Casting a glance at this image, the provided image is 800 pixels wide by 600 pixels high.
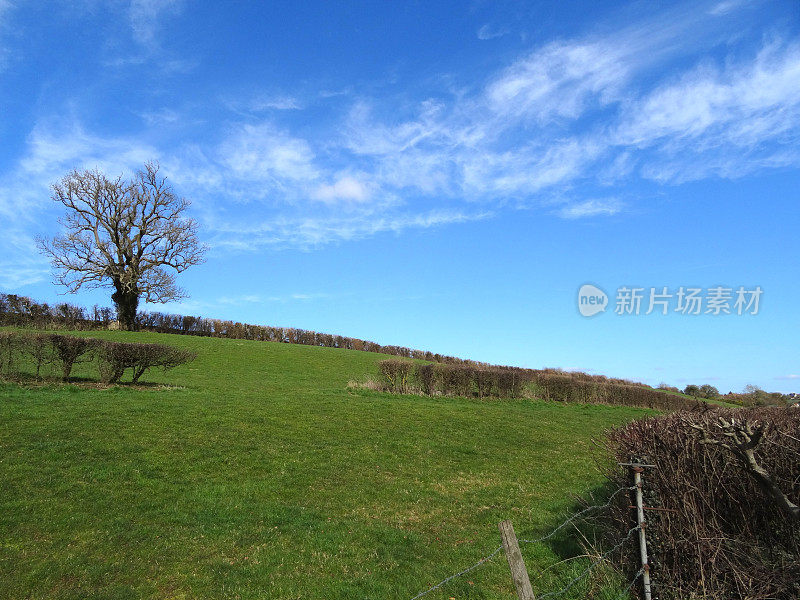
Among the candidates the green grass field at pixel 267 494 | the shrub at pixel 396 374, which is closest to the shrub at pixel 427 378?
the shrub at pixel 396 374

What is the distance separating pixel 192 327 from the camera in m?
47.7

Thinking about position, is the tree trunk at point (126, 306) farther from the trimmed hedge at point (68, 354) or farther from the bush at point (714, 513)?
the bush at point (714, 513)

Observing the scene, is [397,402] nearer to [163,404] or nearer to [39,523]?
[163,404]

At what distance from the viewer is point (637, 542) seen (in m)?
5.60

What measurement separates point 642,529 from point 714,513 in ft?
2.86

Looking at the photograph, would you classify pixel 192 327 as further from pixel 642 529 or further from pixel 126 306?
pixel 642 529

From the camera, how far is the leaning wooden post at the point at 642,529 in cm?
522

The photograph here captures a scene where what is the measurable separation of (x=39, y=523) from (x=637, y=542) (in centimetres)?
917

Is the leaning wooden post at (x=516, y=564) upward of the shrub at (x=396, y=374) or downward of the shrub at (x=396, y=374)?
downward

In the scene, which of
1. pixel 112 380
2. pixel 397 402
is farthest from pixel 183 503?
pixel 112 380

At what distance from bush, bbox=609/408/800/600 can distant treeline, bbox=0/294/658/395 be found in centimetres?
3018

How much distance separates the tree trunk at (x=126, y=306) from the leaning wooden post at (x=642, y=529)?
48.7 m

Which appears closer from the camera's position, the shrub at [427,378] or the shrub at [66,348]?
the shrub at [66,348]

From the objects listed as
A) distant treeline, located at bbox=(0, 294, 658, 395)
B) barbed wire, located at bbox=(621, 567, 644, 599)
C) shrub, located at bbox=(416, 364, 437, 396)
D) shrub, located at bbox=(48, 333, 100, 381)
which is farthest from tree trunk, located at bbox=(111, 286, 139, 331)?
barbed wire, located at bbox=(621, 567, 644, 599)
